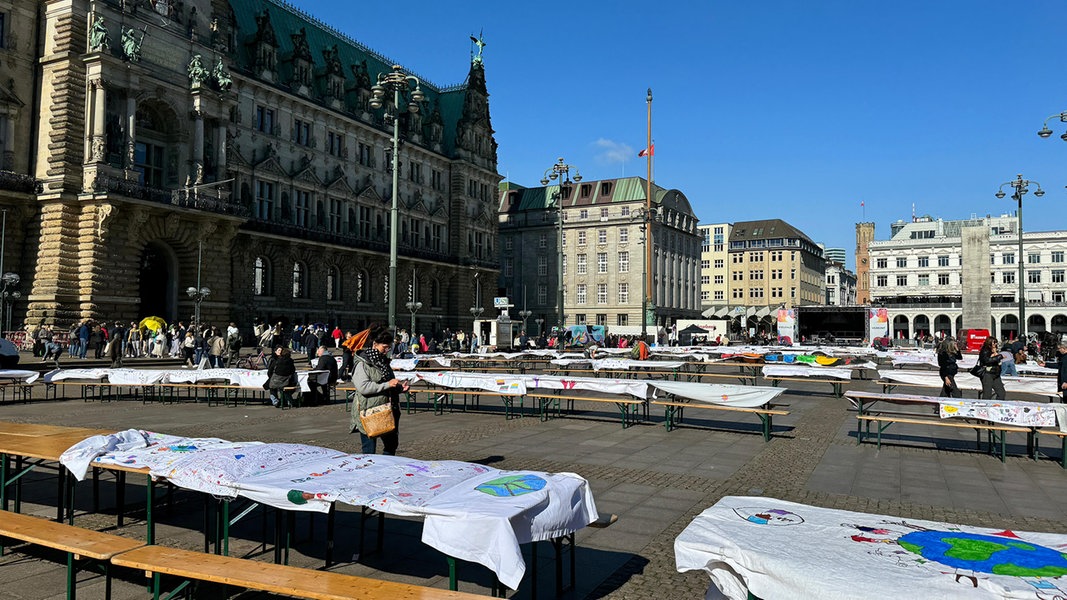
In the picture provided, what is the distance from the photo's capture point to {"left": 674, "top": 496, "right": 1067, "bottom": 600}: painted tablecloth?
316 cm

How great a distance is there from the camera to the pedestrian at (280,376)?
718 inches

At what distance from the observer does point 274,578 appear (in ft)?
14.0

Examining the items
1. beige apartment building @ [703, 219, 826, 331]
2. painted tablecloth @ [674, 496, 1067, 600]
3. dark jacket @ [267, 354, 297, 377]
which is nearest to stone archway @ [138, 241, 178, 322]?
dark jacket @ [267, 354, 297, 377]

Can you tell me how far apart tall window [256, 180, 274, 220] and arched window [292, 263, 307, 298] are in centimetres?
441

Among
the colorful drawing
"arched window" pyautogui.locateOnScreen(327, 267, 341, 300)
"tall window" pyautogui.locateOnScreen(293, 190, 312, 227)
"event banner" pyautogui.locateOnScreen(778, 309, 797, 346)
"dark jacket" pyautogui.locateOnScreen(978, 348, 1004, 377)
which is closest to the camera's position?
the colorful drawing

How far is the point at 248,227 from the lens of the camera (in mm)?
46938

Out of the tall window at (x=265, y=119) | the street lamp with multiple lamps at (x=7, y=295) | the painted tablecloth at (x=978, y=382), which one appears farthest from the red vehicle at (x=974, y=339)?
the street lamp with multiple lamps at (x=7, y=295)

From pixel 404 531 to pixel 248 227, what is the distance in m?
43.7

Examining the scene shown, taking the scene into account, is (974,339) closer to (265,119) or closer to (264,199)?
(264,199)

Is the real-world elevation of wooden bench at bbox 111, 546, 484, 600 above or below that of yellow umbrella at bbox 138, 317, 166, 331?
below

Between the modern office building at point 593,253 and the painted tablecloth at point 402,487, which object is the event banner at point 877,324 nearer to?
the modern office building at point 593,253

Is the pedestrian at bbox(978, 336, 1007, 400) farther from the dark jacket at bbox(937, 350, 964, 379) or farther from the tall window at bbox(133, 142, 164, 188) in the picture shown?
the tall window at bbox(133, 142, 164, 188)

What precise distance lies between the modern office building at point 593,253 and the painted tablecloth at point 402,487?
77.6m

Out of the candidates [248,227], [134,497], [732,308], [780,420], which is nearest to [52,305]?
[248,227]
